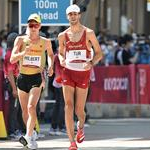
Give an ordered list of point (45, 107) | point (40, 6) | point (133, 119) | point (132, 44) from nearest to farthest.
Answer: point (40, 6), point (45, 107), point (133, 119), point (132, 44)

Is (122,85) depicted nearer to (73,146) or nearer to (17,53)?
(17,53)

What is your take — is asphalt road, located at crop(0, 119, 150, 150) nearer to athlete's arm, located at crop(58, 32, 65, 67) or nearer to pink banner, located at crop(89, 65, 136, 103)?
athlete's arm, located at crop(58, 32, 65, 67)

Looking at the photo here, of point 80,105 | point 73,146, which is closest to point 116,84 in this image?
point 80,105

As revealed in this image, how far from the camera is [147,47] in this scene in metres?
27.7

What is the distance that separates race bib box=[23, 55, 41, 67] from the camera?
12.4 m

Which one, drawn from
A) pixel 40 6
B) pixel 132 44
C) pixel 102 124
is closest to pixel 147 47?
pixel 132 44

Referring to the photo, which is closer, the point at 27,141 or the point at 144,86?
the point at 27,141

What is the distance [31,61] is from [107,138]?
299 cm

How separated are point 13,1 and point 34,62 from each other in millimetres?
21567

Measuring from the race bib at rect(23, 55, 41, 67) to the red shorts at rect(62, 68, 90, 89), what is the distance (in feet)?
1.58

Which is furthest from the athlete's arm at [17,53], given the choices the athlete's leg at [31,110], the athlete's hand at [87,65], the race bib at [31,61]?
the athlete's hand at [87,65]

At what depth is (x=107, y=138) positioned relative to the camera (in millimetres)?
14680

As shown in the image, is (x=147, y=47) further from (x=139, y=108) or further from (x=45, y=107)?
(x=45, y=107)

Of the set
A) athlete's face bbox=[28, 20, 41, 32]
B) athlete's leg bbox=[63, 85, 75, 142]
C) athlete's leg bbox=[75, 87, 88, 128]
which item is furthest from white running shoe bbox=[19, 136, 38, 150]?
athlete's face bbox=[28, 20, 41, 32]
